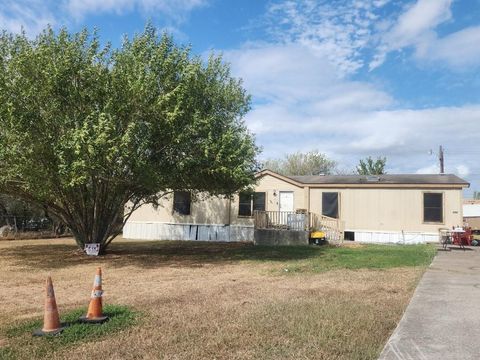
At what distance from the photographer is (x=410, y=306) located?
705 cm

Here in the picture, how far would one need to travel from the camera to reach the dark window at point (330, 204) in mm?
23328

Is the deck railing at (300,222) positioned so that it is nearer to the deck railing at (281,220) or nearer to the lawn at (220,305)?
the deck railing at (281,220)

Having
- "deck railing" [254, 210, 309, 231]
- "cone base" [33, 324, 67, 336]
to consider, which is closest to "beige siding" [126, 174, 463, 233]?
"deck railing" [254, 210, 309, 231]

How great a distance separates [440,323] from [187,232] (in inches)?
773

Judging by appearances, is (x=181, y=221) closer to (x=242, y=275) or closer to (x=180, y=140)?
(x=180, y=140)

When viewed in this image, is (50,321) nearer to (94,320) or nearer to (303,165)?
(94,320)

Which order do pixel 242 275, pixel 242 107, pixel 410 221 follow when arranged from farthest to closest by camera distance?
1. pixel 410 221
2. pixel 242 107
3. pixel 242 275

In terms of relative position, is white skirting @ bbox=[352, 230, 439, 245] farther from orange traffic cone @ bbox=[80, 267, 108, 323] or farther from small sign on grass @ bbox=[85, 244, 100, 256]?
orange traffic cone @ bbox=[80, 267, 108, 323]

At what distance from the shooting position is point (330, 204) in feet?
76.7

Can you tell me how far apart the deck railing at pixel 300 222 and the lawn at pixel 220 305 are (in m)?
6.47

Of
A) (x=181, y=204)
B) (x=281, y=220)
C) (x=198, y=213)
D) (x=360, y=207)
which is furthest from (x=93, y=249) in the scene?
(x=360, y=207)

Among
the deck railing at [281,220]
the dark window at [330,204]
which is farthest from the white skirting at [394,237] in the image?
the deck railing at [281,220]

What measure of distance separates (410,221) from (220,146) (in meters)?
12.8

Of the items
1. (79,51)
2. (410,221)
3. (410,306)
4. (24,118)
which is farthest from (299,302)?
(410,221)
